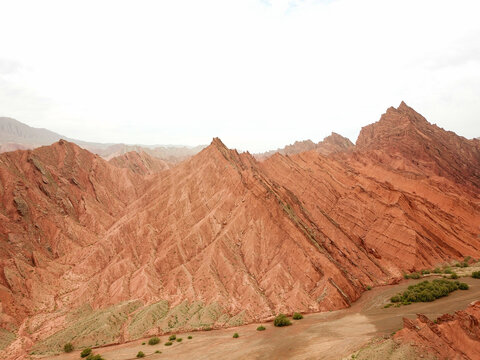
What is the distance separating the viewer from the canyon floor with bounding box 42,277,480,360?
3397 cm

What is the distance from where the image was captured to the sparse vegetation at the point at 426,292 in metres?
46.5

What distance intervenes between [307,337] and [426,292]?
21.0 meters

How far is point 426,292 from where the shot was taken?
47031 millimetres

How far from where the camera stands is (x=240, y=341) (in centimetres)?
3878

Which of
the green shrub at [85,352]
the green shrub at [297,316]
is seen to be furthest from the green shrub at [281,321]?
the green shrub at [85,352]

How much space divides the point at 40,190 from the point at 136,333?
4747cm

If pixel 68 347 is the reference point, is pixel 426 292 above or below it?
above

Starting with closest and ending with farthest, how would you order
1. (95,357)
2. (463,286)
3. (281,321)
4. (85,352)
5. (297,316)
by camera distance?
(95,357)
(85,352)
(281,321)
(297,316)
(463,286)

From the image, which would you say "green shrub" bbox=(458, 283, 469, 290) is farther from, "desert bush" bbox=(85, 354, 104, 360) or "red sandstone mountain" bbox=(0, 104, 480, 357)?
"desert bush" bbox=(85, 354, 104, 360)

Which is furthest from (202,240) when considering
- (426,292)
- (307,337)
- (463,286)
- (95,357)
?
(463,286)

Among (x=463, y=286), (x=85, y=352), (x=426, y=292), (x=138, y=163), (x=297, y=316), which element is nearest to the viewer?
(x=85, y=352)

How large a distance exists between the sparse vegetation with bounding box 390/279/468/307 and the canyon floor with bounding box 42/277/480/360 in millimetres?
962

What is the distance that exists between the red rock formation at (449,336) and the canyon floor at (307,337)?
5076mm

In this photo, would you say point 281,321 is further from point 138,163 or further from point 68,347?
point 138,163
